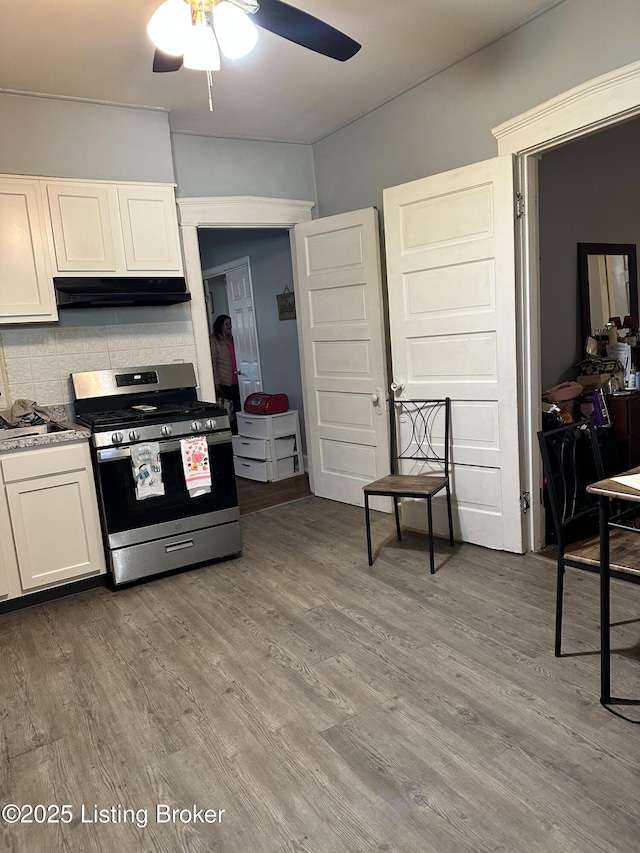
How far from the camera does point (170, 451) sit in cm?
325

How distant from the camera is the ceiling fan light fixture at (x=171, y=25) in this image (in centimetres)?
186

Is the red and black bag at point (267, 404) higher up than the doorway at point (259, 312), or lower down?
lower down

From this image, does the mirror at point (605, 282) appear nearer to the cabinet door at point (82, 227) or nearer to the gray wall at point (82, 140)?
the gray wall at point (82, 140)

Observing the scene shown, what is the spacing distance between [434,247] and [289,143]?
1.79m

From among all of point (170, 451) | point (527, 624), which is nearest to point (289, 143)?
point (170, 451)

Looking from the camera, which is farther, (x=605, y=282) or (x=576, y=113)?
(x=605, y=282)

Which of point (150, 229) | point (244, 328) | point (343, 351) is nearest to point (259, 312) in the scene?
point (244, 328)

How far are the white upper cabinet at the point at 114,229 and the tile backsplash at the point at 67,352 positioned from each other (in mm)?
373

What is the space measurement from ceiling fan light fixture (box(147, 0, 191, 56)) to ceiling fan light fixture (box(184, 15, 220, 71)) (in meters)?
0.02

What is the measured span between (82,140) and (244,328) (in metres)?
3.22

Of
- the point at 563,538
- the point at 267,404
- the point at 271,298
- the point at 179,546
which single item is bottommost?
the point at 179,546

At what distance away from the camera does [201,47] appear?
6.38ft

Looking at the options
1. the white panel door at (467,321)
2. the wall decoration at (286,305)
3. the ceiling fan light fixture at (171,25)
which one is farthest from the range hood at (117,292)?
the wall decoration at (286,305)

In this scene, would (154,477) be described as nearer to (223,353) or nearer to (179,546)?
(179,546)
